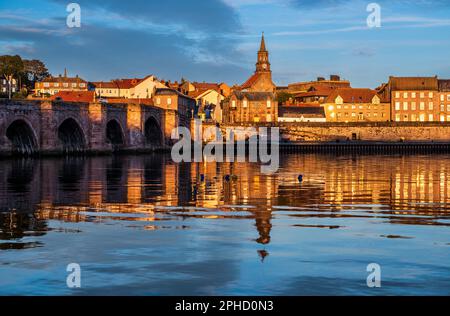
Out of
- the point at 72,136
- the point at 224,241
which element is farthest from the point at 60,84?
the point at 224,241

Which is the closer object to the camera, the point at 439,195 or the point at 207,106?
the point at 439,195

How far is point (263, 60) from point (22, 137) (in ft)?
322

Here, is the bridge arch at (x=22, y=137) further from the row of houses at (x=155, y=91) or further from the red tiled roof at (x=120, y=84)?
the red tiled roof at (x=120, y=84)

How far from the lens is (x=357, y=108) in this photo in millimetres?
143125

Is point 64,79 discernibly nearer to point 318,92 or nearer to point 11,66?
point 11,66

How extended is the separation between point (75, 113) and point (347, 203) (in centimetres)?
5486

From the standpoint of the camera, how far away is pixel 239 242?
1659cm

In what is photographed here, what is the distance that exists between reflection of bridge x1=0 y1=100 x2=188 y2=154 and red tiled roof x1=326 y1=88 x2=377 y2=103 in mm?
50392

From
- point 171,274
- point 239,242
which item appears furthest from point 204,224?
point 171,274

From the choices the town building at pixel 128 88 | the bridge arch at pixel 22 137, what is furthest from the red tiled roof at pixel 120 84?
the bridge arch at pixel 22 137

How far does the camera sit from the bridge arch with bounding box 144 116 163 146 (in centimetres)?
9794
